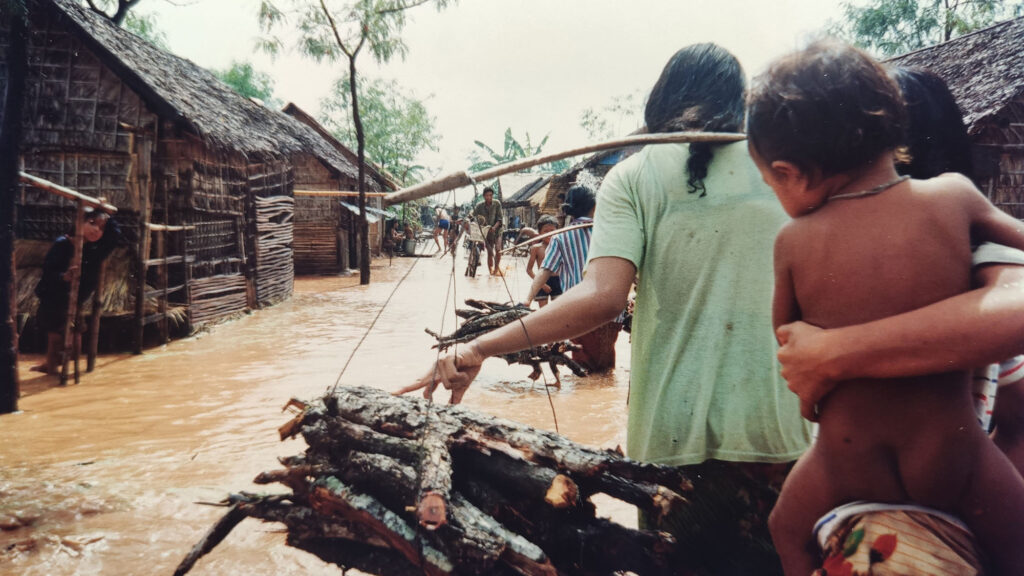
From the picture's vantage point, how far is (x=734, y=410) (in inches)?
54.6

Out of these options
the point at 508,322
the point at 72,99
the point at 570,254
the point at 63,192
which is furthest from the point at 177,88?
the point at 570,254

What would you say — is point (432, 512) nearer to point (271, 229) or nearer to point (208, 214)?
point (208, 214)

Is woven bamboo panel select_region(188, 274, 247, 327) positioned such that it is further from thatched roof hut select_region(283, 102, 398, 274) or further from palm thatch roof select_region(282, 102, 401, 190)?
palm thatch roof select_region(282, 102, 401, 190)

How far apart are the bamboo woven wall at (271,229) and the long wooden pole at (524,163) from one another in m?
10.8

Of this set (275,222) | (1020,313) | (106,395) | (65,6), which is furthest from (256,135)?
(1020,313)

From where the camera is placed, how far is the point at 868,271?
100 centimetres

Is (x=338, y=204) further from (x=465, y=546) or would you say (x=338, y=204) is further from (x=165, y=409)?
(x=465, y=546)

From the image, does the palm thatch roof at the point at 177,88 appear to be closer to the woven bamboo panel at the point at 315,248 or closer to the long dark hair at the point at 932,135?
the woven bamboo panel at the point at 315,248

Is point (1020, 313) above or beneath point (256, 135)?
beneath

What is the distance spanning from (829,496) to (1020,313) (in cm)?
42

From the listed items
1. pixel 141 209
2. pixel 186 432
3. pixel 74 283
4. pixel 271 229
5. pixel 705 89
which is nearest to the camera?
pixel 705 89

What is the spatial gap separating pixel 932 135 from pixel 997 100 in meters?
11.1

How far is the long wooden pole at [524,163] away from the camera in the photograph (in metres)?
1.31

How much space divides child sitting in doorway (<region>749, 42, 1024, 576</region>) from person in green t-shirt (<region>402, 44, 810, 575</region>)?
0.27 m
